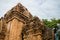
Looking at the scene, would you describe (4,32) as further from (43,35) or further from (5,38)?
(43,35)

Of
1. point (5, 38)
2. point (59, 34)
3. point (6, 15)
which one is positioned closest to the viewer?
point (59, 34)

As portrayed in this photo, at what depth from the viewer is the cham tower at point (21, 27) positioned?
1097cm

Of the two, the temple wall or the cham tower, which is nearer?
the cham tower

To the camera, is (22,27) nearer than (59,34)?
No

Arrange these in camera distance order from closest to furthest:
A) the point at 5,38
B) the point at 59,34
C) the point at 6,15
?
the point at 59,34
the point at 5,38
the point at 6,15

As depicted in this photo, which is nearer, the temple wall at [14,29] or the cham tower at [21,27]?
the cham tower at [21,27]

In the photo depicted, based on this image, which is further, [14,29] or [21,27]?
[21,27]

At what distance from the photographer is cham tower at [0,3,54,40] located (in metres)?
11.0

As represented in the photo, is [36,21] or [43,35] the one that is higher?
[36,21]

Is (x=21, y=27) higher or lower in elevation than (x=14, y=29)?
higher

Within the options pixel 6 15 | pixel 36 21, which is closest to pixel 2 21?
pixel 6 15

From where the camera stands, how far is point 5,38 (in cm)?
1192

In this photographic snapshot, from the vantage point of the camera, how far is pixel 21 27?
40.2ft

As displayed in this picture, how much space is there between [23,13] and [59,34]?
3.04 meters
